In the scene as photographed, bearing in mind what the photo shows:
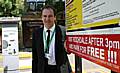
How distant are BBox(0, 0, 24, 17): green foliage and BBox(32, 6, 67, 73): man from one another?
64.6 ft

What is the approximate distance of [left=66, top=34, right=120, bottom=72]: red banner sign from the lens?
239 cm

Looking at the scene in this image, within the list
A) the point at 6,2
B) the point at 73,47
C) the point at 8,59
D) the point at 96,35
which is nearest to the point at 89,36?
the point at 96,35

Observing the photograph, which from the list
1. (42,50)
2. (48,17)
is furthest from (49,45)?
(48,17)

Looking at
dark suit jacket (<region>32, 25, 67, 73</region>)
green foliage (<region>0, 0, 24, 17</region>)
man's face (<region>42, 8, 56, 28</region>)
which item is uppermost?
green foliage (<region>0, 0, 24, 17</region>)

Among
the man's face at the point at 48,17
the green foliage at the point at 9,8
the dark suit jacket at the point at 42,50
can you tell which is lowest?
the dark suit jacket at the point at 42,50

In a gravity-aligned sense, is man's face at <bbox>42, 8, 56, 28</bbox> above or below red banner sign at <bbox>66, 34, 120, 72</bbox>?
above

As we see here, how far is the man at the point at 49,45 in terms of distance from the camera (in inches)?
170

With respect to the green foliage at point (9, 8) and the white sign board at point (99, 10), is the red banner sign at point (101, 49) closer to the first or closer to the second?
the white sign board at point (99, 10)

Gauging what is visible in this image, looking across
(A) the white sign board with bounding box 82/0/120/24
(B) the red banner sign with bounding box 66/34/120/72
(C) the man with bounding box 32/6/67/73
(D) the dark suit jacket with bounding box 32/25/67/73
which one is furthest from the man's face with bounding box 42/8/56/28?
(A) the white sign board with bounding box 82/0/120/24

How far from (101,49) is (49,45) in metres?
1.67

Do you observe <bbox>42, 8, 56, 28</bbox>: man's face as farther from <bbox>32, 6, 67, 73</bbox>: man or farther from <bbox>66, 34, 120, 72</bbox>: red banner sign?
<bbox>66, 34, 120, 72</bbox>: red banner sign

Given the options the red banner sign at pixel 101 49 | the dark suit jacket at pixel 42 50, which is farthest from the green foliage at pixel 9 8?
the red banner sign at pixel 101 49

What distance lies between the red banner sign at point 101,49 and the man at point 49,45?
68 cm

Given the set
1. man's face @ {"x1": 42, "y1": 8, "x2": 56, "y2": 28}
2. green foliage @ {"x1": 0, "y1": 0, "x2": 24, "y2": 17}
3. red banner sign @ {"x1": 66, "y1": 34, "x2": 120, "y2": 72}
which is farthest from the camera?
green foliage @ {"x1": 0, "y1": 0, "x2": 24, "y2": 17}
